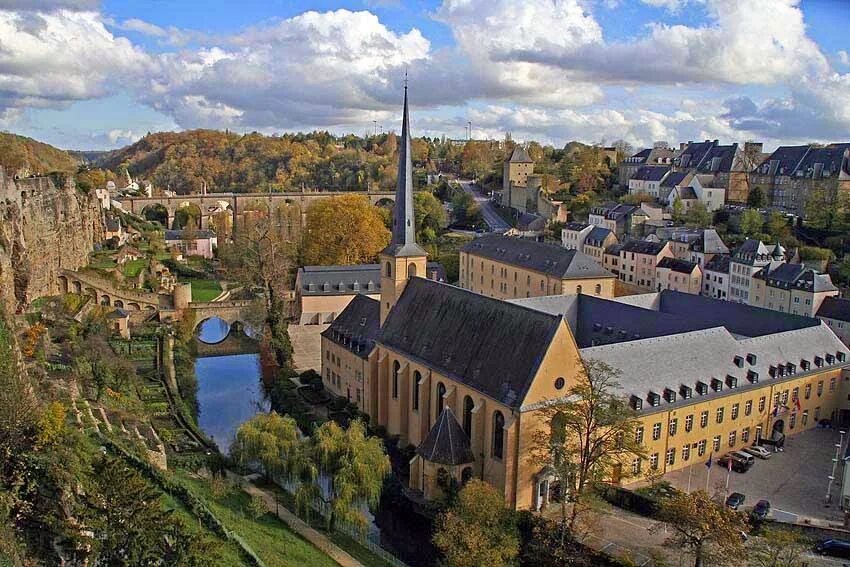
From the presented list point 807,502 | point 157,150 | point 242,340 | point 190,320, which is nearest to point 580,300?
point 807,502

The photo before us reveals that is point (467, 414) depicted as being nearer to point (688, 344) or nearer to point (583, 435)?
point (583, 435)

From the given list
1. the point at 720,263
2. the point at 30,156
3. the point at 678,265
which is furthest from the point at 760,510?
the point at 30,156

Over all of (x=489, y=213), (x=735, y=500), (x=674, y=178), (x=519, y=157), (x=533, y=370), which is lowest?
(x=735, y=500)

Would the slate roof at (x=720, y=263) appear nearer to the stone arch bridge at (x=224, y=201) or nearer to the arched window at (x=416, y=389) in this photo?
the arched window at (x=416, y=389)

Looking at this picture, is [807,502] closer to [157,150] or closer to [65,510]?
[65,510]

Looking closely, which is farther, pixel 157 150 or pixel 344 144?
pixel 344 144

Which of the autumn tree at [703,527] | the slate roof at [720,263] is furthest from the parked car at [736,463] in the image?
the slate roof at [720,263]
